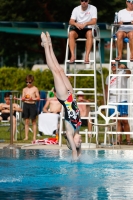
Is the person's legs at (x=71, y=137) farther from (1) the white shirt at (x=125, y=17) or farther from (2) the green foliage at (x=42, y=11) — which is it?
(2) the green foliage at (x=42, y=11)

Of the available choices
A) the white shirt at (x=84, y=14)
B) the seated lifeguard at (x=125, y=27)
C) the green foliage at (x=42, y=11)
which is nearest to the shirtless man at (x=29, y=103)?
the white shirt at (x=84, y=14)

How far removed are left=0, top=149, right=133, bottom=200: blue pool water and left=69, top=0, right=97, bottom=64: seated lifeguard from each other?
2828 mm

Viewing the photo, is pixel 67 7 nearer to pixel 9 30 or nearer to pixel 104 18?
pixel 104 18

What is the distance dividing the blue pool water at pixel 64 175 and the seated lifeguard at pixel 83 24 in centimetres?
283

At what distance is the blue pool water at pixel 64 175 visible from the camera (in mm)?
9320

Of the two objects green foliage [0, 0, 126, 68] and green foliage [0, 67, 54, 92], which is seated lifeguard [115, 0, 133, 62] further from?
green foliage [0, 0, 126, 68]

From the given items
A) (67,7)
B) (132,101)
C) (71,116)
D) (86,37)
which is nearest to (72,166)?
(71,116)

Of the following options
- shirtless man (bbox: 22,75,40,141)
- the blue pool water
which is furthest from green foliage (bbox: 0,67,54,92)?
the blue pool water

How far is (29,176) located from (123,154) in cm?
377

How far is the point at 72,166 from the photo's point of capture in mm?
12492

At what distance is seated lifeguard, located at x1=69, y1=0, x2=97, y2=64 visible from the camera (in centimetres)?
1673

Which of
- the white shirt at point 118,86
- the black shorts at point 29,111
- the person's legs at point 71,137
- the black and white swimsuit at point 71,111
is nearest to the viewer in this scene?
the person's legs at point 71,137

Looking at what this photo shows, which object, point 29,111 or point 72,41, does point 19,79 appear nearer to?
point 29,111

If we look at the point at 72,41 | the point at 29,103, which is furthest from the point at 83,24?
the point at 29,103
